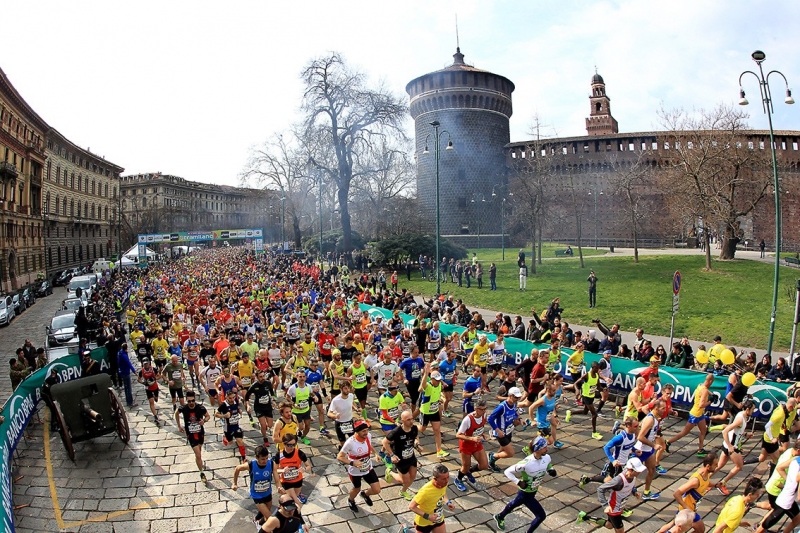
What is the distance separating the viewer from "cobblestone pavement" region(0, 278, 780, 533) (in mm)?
7059

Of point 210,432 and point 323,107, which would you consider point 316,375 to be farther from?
point 323,107

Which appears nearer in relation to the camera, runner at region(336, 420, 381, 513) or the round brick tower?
runner at region(336, 420, 381, 513)

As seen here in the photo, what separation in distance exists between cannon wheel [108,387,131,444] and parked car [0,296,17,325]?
2379 cm

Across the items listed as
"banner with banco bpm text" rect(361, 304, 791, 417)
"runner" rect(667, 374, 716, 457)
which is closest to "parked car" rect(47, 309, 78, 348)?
"banner with banco bpm text" rect(361, 304, 791, 417)

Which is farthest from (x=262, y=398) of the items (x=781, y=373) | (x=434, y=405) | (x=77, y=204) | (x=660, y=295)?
(x=77, y=204)

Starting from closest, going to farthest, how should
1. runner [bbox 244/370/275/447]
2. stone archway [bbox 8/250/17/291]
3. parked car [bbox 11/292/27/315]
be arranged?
runner [bbox 244/370/275/447] → parked car [bbox 11/292/27/315] → stone archway [bbox 8/250/17/291]

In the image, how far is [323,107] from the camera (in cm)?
4053

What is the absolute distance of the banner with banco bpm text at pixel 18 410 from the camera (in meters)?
6.94

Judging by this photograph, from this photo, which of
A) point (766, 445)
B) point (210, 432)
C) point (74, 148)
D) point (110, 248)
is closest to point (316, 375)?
point (210, 432)

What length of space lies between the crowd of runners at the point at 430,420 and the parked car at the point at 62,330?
8.06 m

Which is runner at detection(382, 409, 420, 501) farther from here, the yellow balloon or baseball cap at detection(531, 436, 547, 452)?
the yellow balloon

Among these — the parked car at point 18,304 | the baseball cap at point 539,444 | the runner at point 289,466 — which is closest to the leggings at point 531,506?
the baseball cap at point 539,444

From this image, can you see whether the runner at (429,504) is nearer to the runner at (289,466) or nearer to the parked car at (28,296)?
the runner at (289,466)

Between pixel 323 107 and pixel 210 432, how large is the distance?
112ft
